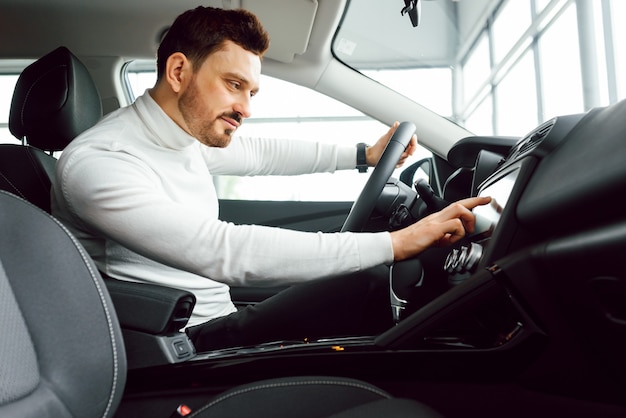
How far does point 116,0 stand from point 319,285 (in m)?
1.10

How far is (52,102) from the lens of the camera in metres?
1.46

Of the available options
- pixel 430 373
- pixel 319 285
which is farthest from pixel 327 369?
pixel 319 285

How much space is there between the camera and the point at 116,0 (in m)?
1.76

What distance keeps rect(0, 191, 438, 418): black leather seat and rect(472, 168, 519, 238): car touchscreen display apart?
318mm

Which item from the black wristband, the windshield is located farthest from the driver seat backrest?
the windshield

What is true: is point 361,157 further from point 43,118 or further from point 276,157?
point 43,118

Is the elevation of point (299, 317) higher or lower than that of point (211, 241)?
lower

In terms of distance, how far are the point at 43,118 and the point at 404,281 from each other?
95 centimetres

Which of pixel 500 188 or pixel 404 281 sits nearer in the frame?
pixel 500 188

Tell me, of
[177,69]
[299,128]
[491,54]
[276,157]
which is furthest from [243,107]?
[299,128]

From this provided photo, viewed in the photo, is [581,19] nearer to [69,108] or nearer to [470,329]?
[470,329]

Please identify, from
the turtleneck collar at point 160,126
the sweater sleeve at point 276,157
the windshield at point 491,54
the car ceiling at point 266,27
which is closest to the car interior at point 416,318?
the turtleneck collar at point 160,126

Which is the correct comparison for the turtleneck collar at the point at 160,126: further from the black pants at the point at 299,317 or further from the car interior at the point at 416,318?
the black pants at the point at 299,317

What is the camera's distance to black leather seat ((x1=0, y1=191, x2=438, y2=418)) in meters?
0.68
